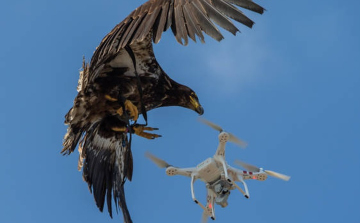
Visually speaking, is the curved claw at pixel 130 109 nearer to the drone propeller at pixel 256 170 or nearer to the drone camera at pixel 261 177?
the drone propeller at pixel 256 170

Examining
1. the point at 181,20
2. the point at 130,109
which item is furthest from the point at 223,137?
the point at 181,20

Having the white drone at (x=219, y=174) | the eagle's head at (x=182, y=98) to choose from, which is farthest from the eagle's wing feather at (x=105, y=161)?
the eagle's head at (x=182, y=98)

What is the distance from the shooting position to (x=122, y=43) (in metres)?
12.3

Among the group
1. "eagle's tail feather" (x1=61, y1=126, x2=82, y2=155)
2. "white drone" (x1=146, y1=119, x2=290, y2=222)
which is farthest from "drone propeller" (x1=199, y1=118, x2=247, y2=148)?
"eagle's tail feather" (x1=61, y1=126, x2=82, y2=155)

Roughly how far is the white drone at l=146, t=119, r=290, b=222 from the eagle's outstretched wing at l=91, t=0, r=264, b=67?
2.85 meters

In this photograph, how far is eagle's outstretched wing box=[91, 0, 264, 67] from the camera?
464 inches

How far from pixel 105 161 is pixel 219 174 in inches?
84.2

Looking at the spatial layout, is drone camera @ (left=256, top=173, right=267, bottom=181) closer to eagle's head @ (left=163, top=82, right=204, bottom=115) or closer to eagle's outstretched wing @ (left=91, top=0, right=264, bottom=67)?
eagle's head @ (left=163, top=82, right=204, bottom=115)

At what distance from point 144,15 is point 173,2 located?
0.50m

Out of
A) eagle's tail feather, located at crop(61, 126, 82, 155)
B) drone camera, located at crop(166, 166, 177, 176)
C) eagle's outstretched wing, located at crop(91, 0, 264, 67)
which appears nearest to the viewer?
eagle's outstretched wing, located at crop(91, 0, 264, 67)

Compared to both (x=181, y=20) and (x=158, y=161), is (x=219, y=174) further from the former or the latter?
(x=181, y=20)

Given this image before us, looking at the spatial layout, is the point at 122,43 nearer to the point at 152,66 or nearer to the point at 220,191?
the point at 152,66

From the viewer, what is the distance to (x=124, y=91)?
1407 cm

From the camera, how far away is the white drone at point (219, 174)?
1416cm
